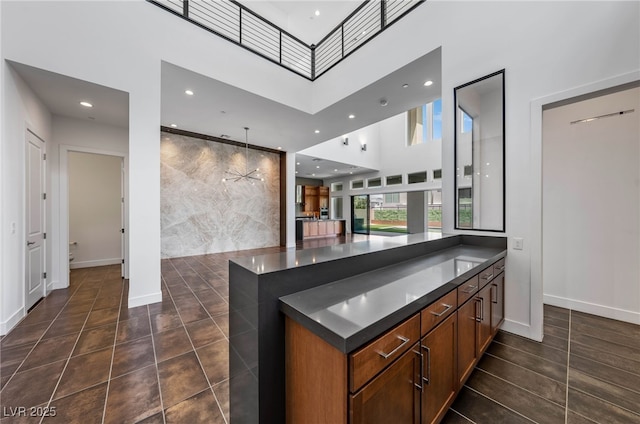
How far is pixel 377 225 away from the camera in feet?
39.7

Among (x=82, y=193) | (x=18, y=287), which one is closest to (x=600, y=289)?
(x=18, y=287)

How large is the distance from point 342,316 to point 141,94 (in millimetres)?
3968

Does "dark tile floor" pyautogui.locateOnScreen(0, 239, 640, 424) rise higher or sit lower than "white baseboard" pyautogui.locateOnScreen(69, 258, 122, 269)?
lower

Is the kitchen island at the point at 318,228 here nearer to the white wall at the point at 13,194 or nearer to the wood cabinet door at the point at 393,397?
the white wall at the point at 13,194

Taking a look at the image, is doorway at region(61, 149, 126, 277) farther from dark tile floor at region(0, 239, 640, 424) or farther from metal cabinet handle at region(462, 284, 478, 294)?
metal cabinet handle at region(462, 284, 478, 294)

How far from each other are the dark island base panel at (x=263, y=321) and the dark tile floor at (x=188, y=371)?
1.84ft

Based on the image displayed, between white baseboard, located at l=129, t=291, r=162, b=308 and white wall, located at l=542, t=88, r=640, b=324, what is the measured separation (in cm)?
548

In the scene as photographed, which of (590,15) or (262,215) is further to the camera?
(262,215)

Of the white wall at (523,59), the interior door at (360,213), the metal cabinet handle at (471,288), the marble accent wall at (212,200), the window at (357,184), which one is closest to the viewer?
the metal cabinet handle at (471,288)

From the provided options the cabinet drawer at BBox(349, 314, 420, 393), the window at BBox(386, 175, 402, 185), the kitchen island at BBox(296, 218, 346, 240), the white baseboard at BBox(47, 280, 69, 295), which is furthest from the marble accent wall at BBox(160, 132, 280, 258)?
the cabinet drawer at BBox(349, 314, 420, 393)

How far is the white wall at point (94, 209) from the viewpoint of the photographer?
5.20 m

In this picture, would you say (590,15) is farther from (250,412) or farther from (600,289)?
(250,412)

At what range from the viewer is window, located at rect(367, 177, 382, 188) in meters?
10.9

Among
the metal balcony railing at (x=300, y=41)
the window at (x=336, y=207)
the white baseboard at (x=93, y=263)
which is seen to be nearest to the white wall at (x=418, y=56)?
the metal balcony railing at (x=300, y=41)
